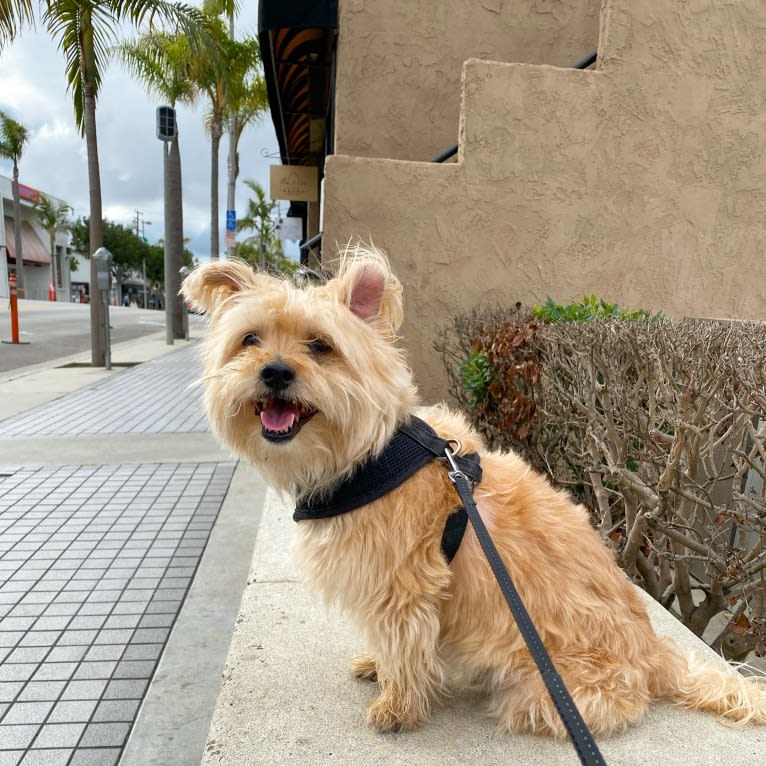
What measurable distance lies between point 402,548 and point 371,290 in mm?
869

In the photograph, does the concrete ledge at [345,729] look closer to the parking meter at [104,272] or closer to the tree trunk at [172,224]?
the parking meter at [104,272]

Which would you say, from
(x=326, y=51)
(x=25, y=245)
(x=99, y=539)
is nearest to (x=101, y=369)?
(x=326, y=51)

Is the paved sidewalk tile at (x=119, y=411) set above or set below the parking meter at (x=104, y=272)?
below

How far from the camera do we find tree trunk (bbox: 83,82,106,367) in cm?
1181

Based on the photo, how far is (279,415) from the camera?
6.22ft

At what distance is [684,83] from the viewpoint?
6.22 metres

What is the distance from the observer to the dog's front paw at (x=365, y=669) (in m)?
2.43

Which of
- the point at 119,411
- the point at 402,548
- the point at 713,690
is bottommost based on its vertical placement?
the point at 119,411

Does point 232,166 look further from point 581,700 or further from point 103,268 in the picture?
point 581,700

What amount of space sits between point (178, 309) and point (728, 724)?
21.4 metres

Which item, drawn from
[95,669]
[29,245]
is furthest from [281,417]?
[29,245]

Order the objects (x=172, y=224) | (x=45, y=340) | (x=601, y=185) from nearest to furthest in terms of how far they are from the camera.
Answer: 1. (x=601, y=185)
2. (x=172, y=224)
3. (x=45, y=340)

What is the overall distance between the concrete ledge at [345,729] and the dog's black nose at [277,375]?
3.99 ft

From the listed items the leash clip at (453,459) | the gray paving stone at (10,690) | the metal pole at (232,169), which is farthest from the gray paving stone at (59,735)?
the metal pole at (232,169)
